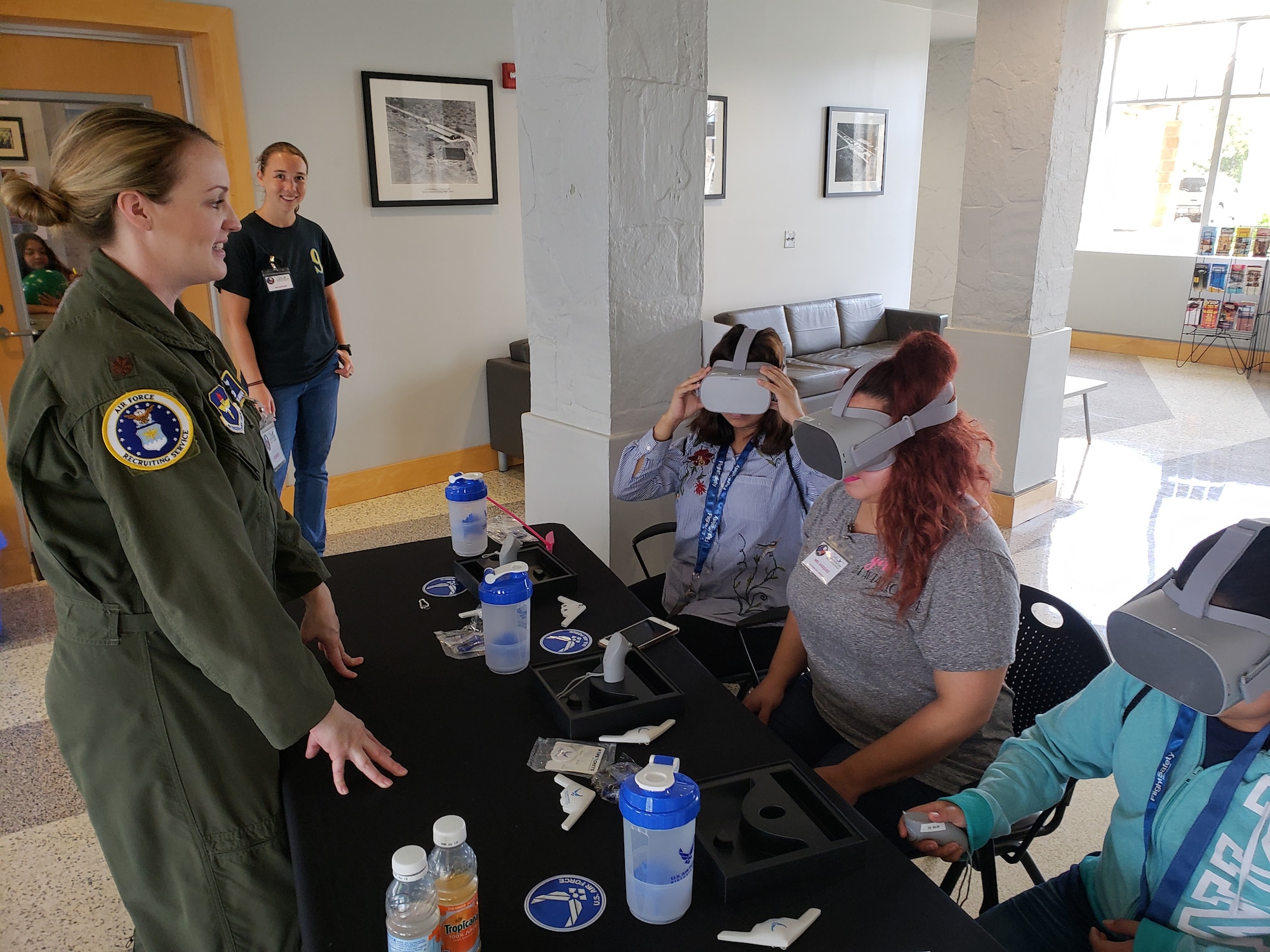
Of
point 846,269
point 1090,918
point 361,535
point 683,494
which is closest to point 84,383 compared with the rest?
point 683,494

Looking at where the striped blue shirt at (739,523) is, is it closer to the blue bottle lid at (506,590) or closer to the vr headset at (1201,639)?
the blue bottle lid at (506,590)

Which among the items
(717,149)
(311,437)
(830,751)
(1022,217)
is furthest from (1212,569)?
(717,149)

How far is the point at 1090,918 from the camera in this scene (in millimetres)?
1349

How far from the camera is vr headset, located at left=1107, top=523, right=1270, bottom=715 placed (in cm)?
104

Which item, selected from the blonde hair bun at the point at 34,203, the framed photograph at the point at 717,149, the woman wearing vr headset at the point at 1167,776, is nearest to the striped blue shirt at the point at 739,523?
the woman wearing vr headset at the point at 1167,776

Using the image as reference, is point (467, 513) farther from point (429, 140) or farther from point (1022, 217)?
point (1022, 217)

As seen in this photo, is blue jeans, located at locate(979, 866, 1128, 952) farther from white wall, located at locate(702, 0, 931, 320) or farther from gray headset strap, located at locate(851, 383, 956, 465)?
white wall, located at locate(702, 0, 931, 320)

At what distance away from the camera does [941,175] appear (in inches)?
344

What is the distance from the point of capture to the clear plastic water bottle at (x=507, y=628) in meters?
1.50

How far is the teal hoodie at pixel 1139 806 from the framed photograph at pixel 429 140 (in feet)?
13.2

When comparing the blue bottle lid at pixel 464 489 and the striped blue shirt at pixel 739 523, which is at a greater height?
the blue bottle lid at pixel 464 489

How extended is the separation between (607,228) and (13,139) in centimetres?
283

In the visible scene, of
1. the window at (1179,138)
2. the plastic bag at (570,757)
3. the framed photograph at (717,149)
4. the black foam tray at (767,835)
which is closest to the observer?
the black foam tray at (767,835)

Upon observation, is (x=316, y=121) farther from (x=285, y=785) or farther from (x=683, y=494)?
(x=285, y=785)
